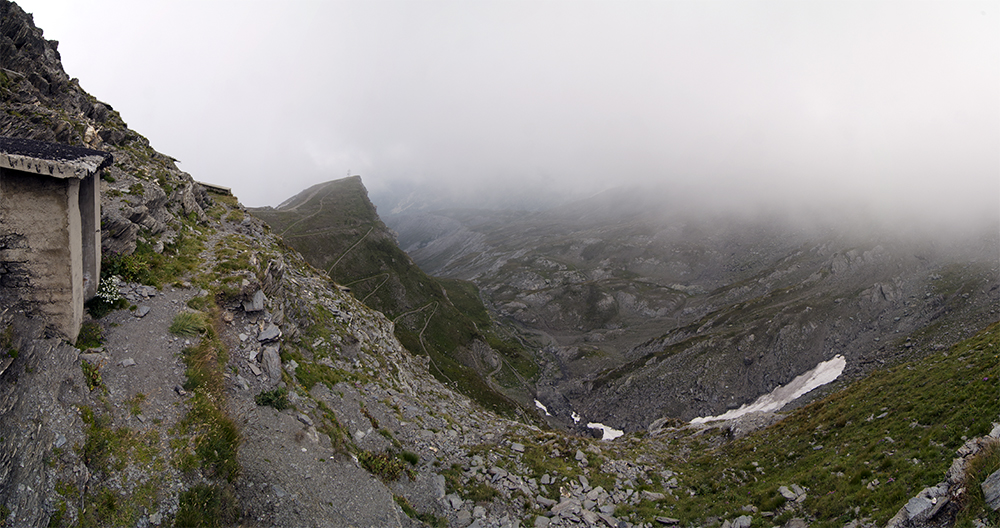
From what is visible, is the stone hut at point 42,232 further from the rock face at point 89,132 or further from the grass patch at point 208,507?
the grass patch at point 208,507

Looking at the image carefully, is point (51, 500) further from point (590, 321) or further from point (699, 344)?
point (590, 321)

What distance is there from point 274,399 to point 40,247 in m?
8.92

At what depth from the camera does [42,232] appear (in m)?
12.3

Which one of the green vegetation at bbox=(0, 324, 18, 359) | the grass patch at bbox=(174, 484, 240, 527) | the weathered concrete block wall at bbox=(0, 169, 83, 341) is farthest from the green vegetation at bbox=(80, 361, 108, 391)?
the grass patch at bbox=(174, 484, 240, 527)

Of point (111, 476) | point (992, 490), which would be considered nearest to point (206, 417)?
point (111, 476)

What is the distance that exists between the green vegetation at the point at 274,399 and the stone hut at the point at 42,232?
6061 mm

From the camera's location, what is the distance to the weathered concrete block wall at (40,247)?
38.6ft

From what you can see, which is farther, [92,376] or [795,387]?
[795,387]

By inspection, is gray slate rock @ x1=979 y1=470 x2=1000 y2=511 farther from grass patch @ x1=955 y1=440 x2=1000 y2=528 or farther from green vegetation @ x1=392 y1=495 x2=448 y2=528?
green vegetation @ x1=392 y1=495 x2=448 y2=528

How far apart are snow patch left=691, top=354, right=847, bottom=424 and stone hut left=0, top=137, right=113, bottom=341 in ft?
346

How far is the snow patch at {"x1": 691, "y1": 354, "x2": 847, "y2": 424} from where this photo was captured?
90.7 meters

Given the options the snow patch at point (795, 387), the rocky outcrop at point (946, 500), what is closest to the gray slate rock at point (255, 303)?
the rocky outcrop at point (946, 500)

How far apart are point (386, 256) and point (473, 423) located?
464 feet

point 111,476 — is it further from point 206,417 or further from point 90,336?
point 90,336
